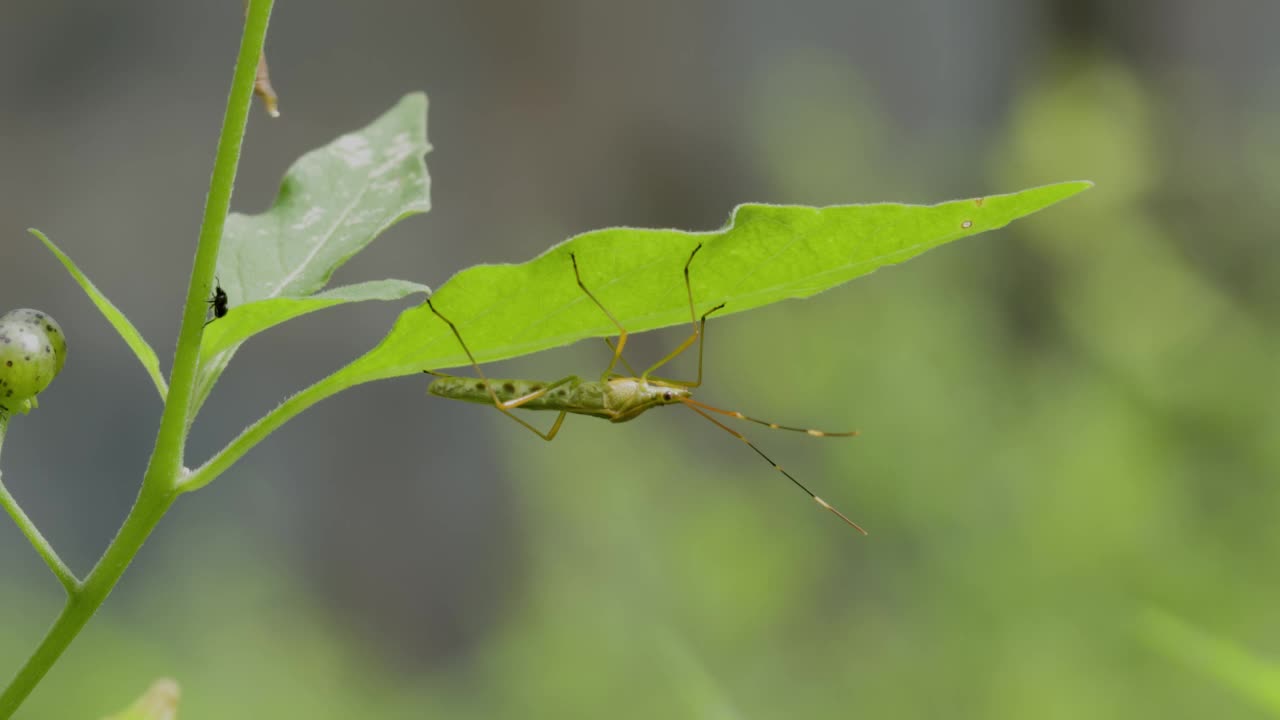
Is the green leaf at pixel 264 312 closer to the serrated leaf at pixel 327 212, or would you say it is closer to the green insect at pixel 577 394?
the serrated leaf at pixel 327 212

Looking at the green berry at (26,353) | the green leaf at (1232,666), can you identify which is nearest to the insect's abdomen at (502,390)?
the green berry at (26,353)

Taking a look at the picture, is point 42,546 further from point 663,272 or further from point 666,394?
point 666,394

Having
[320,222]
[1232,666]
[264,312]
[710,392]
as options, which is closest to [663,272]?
[264,312]

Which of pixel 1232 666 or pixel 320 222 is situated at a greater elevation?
pixel 320 222

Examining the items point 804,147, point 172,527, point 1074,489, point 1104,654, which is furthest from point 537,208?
point 1104,654

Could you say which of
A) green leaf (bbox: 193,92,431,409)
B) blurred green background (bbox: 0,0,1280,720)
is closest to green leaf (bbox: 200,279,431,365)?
green leaf (bbox: 193,92,431,409)

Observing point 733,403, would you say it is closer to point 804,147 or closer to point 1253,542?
point 804,147

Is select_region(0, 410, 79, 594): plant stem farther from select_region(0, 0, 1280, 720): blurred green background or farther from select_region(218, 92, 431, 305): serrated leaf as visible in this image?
select_region(0, 0, 1280, 720): blurred green background
